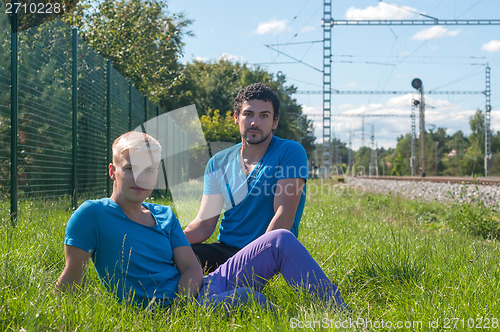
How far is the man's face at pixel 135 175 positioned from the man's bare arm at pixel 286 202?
91cm

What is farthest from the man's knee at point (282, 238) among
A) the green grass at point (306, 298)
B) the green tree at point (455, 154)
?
the green tree at point (455, 154)

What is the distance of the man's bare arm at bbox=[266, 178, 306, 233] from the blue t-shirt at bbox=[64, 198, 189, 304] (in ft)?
2.44

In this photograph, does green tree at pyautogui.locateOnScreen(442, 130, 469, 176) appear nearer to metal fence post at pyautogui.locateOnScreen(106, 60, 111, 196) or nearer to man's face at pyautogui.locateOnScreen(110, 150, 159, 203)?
metal fence post at pyautogui.locateOnScreen(106, 60, 111, 196)

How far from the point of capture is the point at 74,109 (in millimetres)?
6754

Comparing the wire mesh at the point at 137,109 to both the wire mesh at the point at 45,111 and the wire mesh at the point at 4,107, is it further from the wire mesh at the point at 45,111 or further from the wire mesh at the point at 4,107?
the wire mesh at the point at 4,107

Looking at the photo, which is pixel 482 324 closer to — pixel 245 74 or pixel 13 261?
pixel 13 261

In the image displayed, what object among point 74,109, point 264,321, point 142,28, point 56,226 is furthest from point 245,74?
point 264,321

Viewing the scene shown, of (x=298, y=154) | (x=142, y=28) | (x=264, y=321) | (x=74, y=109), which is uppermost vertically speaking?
(x=142, y=28)

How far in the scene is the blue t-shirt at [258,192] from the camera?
337cm

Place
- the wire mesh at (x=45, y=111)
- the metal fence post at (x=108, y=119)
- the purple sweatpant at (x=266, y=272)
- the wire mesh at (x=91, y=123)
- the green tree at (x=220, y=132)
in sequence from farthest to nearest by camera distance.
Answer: the green tree at (x=220, y=132)
the metal fence post at (x=108, y=119)
the wire mesh at (x=91, y=123)
the wire mesh at (x=45, y=111)
the purple sweatpant at (x=266, y=272)

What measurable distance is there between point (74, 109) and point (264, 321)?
5257mm

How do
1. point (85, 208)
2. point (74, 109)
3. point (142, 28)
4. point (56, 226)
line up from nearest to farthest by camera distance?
point (85, 208) → point (56, 226) → point (74, 109) → point (142, 28)

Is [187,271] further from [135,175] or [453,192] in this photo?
[453,192]

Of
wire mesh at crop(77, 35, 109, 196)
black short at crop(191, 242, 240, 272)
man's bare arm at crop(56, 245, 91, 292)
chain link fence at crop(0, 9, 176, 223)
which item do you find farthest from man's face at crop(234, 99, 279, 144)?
wire mesh at crop(77, 35, 109, 196)
